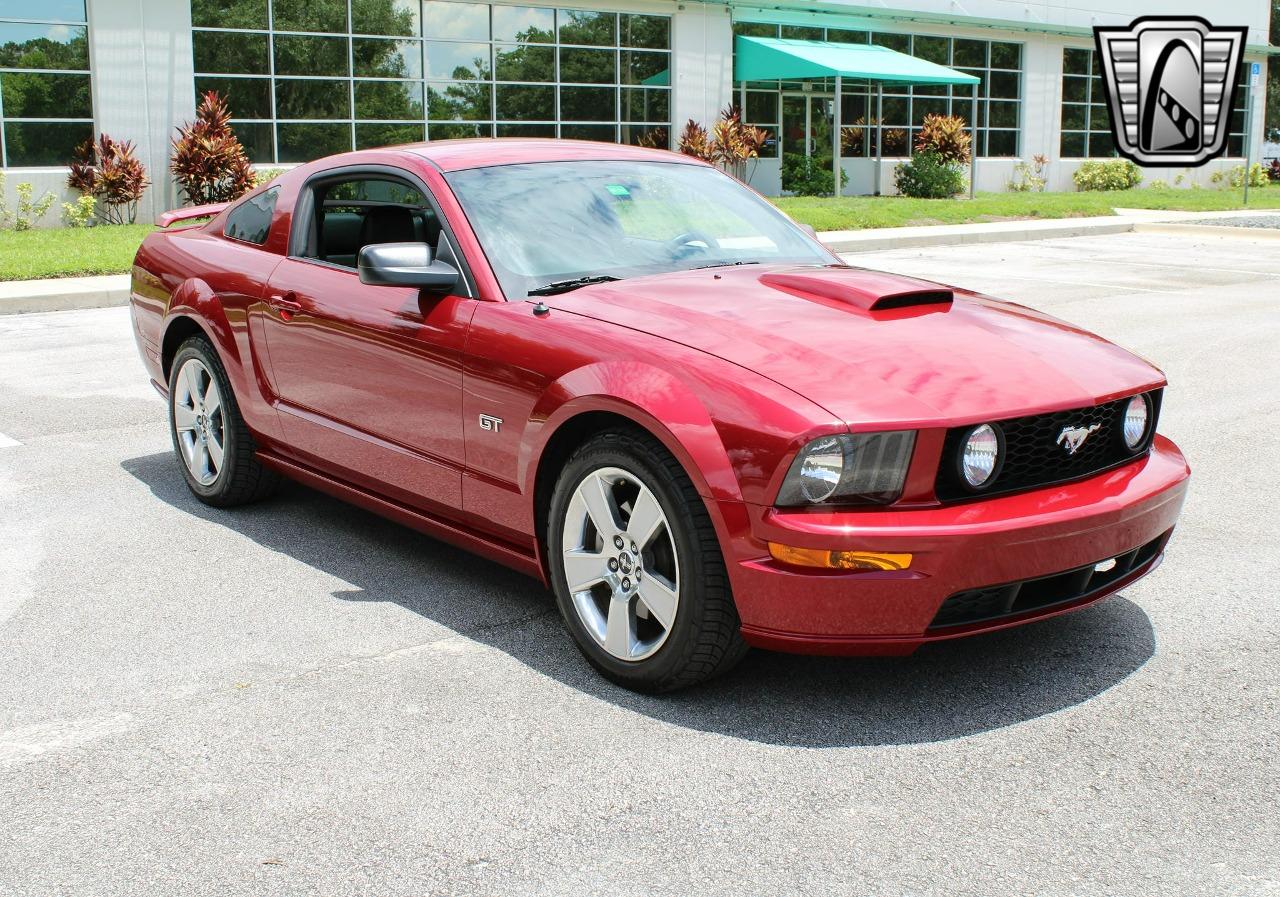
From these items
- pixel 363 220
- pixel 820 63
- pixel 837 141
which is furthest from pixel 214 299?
pixel 837 141

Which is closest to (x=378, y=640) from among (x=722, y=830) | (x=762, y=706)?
(x=762, y=706)

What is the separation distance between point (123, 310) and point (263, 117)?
12.3 m

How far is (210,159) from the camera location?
23391mm

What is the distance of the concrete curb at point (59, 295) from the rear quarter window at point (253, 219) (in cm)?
878

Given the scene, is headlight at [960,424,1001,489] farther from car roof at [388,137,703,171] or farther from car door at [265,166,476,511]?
car roof at [388,137,703,171]

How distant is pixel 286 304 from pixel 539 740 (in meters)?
2.44

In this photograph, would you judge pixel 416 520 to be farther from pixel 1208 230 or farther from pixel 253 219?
pixel 1208 230

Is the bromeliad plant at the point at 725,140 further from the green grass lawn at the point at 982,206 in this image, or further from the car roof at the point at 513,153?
the car roof at the point at 513,153

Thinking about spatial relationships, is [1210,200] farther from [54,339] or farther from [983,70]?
[54,339]

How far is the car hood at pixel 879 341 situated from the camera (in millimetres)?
3850

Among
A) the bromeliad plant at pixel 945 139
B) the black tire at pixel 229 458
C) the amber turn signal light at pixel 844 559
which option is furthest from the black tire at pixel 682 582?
the bromeliad plant at pixel 945 139

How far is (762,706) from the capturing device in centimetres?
408

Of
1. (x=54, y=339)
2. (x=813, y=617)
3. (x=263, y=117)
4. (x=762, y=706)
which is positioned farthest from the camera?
(x=263, y=117)

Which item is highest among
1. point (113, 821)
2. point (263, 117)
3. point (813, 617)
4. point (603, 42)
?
point (603, 42)
